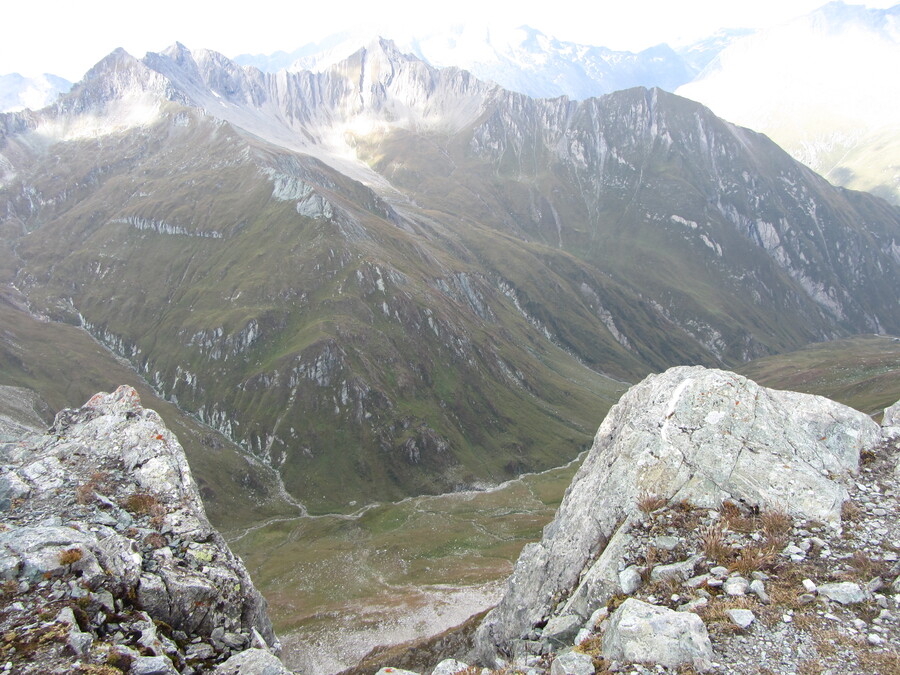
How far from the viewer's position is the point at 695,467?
20406 millimetres

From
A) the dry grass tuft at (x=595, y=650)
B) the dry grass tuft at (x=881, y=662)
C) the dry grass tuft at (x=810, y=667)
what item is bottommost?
the dry grass tuft at (x=595, y=650)

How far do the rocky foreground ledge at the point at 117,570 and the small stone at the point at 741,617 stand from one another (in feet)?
40.6

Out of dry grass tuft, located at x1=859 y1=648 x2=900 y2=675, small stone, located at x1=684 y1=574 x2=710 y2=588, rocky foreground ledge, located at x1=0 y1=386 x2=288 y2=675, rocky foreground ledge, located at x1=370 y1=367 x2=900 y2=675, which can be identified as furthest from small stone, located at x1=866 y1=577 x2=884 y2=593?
rocky foreground ledge, located at x1=0 y1=386 x2=288 y2=675

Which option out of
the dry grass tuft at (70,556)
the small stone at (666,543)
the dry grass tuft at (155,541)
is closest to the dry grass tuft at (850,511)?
the small stone at (666,543)

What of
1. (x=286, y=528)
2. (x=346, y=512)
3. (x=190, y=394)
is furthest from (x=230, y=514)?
(x=190, y=394)

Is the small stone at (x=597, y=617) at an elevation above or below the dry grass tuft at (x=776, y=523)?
below

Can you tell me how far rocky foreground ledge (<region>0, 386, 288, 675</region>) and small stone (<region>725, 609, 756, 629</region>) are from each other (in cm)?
1237

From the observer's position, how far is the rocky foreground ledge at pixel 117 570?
1343cm

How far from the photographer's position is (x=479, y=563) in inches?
3588

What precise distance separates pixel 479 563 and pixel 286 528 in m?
54.9

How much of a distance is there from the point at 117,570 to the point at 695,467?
20.2 meters

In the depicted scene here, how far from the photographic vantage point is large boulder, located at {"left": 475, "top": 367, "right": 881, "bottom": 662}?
18.5 metres

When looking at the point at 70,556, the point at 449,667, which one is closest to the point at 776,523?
the point at 449,667

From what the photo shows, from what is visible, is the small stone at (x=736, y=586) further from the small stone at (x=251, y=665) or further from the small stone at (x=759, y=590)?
the small stone at (x=251, y=665)
